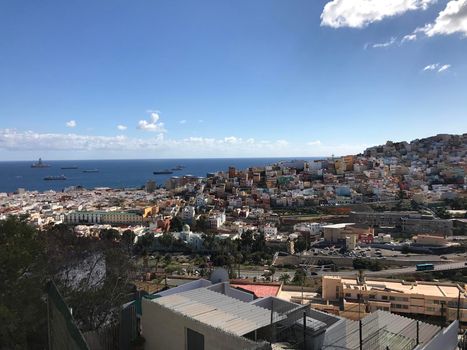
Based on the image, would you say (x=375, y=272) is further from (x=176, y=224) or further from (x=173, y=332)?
(x=173, y=332)

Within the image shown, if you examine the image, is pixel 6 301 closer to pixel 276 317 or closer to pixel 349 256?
pixel 276 317

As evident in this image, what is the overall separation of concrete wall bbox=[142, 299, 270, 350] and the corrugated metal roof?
7cm

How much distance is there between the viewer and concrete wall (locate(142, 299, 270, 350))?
4.11m

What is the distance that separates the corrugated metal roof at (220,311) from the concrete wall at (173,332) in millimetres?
68

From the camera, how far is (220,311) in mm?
4824

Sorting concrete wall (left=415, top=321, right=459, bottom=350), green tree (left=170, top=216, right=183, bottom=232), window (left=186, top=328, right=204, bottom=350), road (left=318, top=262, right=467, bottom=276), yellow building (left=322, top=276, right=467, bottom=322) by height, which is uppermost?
window (left=186, top=328, right=204, bottom=350)

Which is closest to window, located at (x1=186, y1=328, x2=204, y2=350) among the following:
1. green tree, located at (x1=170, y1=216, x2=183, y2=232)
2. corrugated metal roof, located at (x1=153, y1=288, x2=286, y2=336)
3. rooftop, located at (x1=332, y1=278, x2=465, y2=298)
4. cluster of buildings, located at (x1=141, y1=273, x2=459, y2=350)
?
cluster of buildings, located at (x1=141, y1=273, x2=459, y2=350)

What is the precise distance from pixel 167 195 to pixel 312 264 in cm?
2958

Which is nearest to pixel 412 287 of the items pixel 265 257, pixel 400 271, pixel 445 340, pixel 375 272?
pixel 375 272

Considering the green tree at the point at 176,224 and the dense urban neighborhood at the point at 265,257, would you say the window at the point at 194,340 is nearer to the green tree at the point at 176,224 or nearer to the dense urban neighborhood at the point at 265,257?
the dense urban neighborhood at the point at 265,257

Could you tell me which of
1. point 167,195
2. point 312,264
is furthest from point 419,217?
point 167,195

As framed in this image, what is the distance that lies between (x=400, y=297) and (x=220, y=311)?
349 inches

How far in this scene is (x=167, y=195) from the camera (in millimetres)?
49500

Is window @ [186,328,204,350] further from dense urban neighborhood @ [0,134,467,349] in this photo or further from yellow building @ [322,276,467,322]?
yellow building @ [322,276,467,322]
